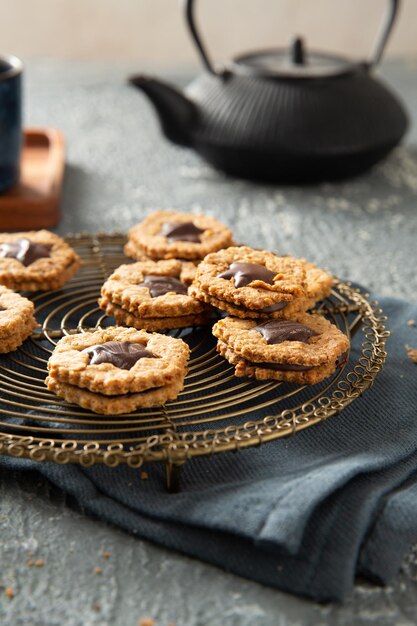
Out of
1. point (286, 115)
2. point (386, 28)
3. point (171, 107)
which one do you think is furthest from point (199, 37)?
point (386, 28)

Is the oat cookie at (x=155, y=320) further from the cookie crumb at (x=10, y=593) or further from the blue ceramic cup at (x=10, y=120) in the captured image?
the blue ceramic cup at (x=10, y=120)

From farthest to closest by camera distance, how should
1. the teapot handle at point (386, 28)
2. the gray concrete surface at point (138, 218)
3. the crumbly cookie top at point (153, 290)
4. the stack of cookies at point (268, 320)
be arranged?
the teapot handle at point (386, 28), the crumbly cookie top at point (153, 290), the stack of cookies at point (268, 320), the gray concrete surface at point (138, 218)

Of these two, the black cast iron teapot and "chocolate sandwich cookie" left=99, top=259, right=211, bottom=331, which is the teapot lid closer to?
the black cast iron teapot

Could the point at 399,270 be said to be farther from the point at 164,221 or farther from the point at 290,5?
the point at 290,5

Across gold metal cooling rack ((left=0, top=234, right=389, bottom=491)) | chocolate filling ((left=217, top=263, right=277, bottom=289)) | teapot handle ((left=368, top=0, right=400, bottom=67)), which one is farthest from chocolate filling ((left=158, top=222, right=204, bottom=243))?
teapot handle ((left=368, top=0, right=400, bottom=67))

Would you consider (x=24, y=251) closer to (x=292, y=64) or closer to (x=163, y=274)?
(x=163, y=274)

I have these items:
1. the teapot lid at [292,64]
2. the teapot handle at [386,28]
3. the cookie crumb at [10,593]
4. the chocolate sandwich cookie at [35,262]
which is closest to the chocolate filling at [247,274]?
the chocolate sandwich cookie at [35,262]

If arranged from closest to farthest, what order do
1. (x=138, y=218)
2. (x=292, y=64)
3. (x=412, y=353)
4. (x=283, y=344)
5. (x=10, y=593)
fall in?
(x=10, y=593) → (x=283, y=344) → (x=412, y=353) → (x=138, y=218) → (x=292, y=64)
